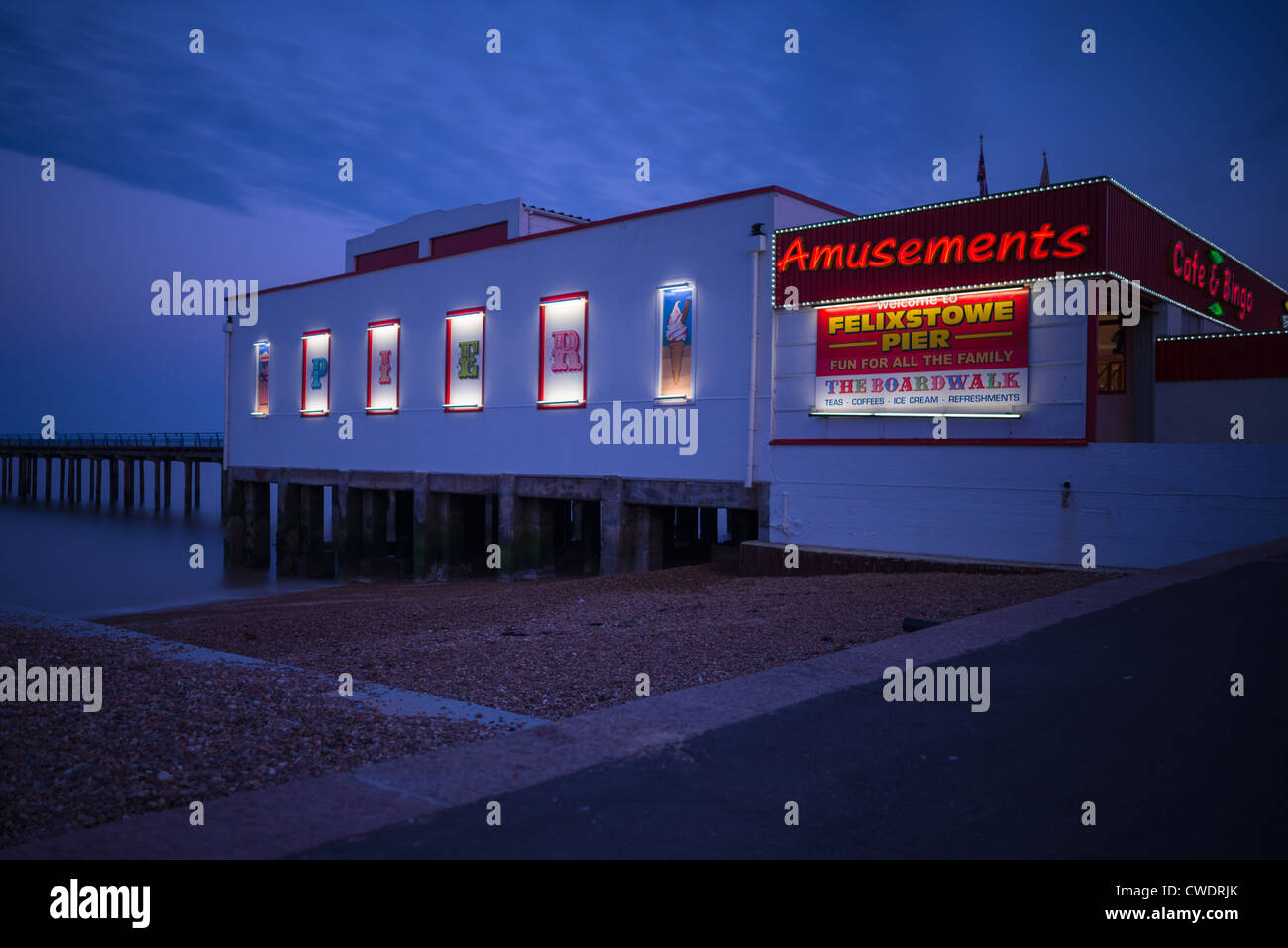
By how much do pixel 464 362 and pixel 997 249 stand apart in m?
14.6

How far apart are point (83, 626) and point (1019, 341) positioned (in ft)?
47.7

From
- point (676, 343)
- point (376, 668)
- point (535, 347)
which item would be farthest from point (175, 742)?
point (535, 347)

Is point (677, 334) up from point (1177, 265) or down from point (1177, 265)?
down

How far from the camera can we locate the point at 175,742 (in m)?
5.55

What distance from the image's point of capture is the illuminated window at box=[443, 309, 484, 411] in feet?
82.6

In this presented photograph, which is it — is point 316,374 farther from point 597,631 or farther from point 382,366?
point 597,631

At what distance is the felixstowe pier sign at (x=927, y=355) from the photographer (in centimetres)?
1606

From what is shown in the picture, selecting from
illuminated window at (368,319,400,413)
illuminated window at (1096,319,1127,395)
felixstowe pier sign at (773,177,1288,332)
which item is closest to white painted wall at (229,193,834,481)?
illuminated window at (368,319,400,413)

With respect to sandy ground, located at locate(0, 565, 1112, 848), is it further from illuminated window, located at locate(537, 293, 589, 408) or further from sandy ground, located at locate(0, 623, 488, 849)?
illuminated window, located at locate(537, 293, 589, 408)

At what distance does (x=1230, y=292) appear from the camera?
21.6 m

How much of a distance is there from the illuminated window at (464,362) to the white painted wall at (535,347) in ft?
1.09

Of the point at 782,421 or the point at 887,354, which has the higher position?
the point at 887,354
